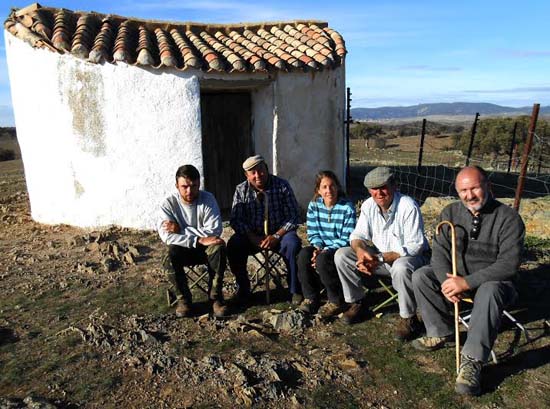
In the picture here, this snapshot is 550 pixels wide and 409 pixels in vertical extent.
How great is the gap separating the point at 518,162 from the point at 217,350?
53.0 ft

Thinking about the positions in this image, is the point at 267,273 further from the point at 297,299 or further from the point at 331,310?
the point at 331,310

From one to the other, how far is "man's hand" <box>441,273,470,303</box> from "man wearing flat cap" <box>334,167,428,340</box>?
0.41m

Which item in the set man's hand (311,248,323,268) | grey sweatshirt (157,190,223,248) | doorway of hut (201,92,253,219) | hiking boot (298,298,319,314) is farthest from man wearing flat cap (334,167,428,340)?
doorway of hut (201,92,253,219)

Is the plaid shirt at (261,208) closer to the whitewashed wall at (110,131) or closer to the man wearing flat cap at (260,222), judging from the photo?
the man wearing flat cap at (260,222)

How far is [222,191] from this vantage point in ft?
31.3

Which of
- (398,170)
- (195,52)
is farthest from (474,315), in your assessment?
(398,170)

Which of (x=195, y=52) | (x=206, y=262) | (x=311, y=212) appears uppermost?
(x=195, y=52)

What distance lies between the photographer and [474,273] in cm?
369

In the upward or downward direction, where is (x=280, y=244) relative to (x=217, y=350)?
upward

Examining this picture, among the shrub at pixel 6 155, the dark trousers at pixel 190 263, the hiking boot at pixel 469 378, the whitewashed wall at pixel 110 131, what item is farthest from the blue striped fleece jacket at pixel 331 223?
the shrub at pixel 6 155

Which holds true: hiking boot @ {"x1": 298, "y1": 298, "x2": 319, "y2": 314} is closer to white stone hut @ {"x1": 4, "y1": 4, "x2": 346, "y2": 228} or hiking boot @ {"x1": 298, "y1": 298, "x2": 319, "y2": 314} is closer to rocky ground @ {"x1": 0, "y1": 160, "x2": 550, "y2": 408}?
rocky ground @ {"x1": 0, "y1": 160, "x2": 550, "y2": 408}

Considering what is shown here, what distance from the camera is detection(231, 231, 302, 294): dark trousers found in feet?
16.1

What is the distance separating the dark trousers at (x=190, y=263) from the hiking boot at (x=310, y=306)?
78cm

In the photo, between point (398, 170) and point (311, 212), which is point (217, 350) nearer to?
point (311, 212)
